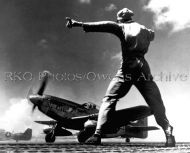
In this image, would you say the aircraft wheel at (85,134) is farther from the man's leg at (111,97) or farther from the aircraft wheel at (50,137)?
the man's leg at (111,97)

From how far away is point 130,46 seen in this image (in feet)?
9.62

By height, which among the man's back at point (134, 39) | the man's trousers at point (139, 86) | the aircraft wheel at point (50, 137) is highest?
the man's back at point (134, 39)

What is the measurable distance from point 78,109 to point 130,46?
1490 cm

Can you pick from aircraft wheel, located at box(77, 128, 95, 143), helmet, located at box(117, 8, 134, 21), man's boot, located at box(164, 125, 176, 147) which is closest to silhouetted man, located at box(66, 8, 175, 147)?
man's boot, located at box(164, 125, 176, 147)

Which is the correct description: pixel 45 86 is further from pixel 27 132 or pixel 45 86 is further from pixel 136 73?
pixel 27 132

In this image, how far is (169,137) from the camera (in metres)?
2.77

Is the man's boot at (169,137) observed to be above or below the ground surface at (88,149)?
above

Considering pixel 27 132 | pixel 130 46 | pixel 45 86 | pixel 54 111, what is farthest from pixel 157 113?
pixel 27 132

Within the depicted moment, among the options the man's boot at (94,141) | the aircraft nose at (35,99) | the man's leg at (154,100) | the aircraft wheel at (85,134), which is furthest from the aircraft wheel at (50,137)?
the man's boot at (94,141)

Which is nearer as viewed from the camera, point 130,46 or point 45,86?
point 130,46

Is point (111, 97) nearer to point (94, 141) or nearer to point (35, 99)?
point (94, 141)

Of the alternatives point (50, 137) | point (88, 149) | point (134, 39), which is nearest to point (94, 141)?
point (88, 149)

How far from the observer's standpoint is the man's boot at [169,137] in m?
2.71

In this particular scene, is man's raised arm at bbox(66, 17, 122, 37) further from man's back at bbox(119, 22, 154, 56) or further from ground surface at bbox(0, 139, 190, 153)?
ground surface at bbox(0, 139, 190, 153)
